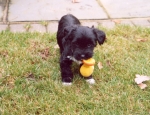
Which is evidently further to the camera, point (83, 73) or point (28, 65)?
point (28, 65)

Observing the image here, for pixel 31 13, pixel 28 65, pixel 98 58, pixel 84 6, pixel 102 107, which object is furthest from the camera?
pixel 84 6

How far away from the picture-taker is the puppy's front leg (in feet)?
11.6

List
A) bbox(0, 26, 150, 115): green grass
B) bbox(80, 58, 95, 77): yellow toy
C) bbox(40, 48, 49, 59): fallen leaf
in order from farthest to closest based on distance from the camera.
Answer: bbox(40, 48, 49, 59): fallen leaf → bbox(80, 58, 95, 77): yellow toy → bbox(0, 26, 150, 115): green grass

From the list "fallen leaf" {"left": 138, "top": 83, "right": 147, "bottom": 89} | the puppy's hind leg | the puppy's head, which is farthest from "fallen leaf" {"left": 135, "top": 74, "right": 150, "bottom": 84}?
the puppy's head

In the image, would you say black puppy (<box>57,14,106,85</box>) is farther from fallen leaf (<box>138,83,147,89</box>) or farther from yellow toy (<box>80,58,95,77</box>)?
fallen leaf (<box>138,83,147,89</box>)

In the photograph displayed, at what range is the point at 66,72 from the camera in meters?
3.56

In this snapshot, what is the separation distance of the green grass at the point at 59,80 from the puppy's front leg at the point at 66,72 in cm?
7

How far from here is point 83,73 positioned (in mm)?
3566

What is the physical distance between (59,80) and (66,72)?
0.14 metres

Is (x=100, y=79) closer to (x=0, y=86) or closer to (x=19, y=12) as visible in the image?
(x=0, y=86)

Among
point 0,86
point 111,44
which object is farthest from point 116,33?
point 0,86

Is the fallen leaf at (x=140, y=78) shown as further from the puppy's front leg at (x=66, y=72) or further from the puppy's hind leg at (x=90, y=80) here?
the puppy's front leg at (x=66, y=72)

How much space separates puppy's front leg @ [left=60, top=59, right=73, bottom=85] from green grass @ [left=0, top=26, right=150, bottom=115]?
7 centimetres

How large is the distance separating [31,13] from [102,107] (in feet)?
9.09
